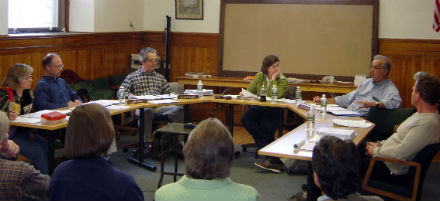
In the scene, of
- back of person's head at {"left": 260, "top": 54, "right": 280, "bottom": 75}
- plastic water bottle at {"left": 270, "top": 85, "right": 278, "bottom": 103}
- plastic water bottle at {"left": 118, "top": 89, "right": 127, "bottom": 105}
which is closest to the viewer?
plastic water bottle at {"left": 118, "top": 89, "right": 127, "bottom": 105}

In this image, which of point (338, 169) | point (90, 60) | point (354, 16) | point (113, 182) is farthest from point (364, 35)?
point (113, 182)

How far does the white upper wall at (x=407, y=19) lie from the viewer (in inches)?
302

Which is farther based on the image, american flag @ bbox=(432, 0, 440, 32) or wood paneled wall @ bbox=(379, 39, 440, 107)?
wood paneled wall @ bbox=(379, 39, 440, 107)

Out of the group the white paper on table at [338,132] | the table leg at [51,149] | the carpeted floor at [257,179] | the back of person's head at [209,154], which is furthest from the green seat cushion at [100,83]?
the back of person's head at [209,154]

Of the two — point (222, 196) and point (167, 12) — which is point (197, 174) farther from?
point (167, 12)

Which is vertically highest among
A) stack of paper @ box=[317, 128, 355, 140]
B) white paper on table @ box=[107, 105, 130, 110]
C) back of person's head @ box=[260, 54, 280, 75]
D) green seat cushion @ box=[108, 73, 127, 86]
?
back of person's head @ box=[260, 54, 280, 75]

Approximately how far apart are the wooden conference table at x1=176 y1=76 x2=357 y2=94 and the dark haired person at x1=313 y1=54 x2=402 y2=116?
4.47 ft

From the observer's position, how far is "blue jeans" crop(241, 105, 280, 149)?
6691 millimetres

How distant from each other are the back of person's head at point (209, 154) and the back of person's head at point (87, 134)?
0.41 m

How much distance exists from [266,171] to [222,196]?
365 cm

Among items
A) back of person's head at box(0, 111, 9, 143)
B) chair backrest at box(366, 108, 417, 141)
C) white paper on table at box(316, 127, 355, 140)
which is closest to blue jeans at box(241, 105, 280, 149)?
chair backrest at box(366, 108, 417, 141)

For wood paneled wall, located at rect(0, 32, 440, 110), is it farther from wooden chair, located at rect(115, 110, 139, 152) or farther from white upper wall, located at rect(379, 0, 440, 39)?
wooden chair, located at rect(115, 110, 139, 152)

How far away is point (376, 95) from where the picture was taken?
6.00 m

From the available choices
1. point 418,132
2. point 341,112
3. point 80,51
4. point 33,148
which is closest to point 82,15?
point 80,51
